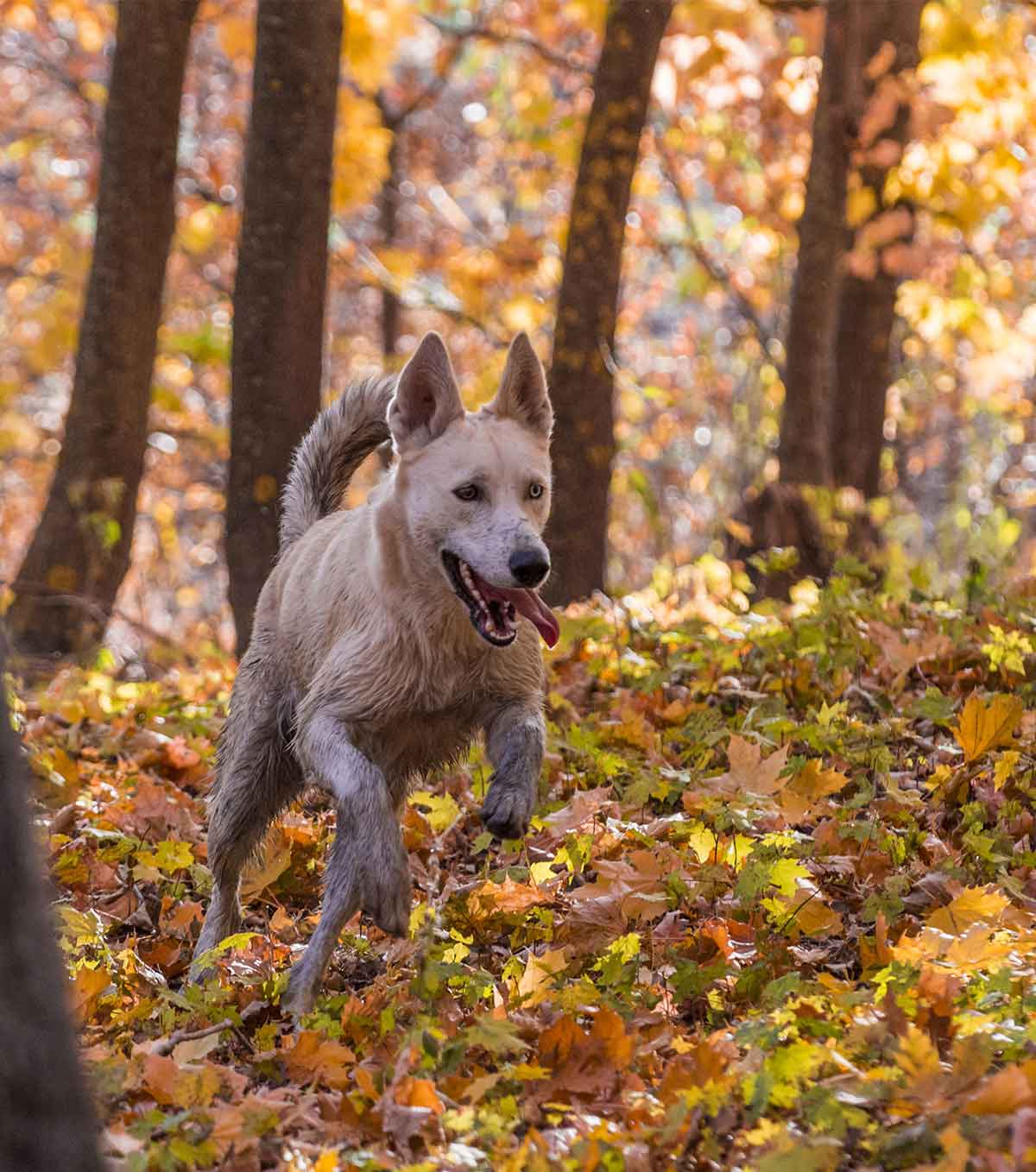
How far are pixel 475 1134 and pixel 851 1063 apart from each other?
0.86 metres

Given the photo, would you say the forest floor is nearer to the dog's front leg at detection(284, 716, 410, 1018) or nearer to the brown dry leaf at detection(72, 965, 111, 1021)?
the brown dry leaf at detection(72, 965, 111, 1021)

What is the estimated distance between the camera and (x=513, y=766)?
4387mm

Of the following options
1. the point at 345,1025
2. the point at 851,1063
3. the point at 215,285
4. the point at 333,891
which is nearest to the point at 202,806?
the point at 333,891

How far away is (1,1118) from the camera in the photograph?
7.19 ft

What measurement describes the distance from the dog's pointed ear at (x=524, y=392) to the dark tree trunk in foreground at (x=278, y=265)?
12.2 feet

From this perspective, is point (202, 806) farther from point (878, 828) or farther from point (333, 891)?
point (878, 828)

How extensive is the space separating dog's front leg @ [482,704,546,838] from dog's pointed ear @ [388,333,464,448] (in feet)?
3.25

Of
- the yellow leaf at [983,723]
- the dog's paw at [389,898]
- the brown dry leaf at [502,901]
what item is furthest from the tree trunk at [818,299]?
the dog's paw at [389,898]

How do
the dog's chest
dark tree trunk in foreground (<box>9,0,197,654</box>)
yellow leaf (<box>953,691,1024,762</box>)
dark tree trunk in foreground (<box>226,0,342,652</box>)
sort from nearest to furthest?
the dog's chest < yellow leaf (<box>953,691,1024,762</box>) < dark tree trunk in foreground (<box>226,0,342,652</box>) < dark tree trunk in foreground (<box>9,0,197,654</box>)

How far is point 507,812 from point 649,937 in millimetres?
606

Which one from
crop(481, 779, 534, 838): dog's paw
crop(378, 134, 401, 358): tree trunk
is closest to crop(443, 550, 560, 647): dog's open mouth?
crop(481, 779, 534, 838): dog's paw

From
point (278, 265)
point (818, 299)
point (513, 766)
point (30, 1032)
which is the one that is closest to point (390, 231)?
point (818, 299)

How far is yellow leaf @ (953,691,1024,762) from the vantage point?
496 cm

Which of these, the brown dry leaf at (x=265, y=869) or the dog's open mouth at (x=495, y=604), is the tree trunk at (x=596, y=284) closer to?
the brown dry leaf at (x=265, y=869)
